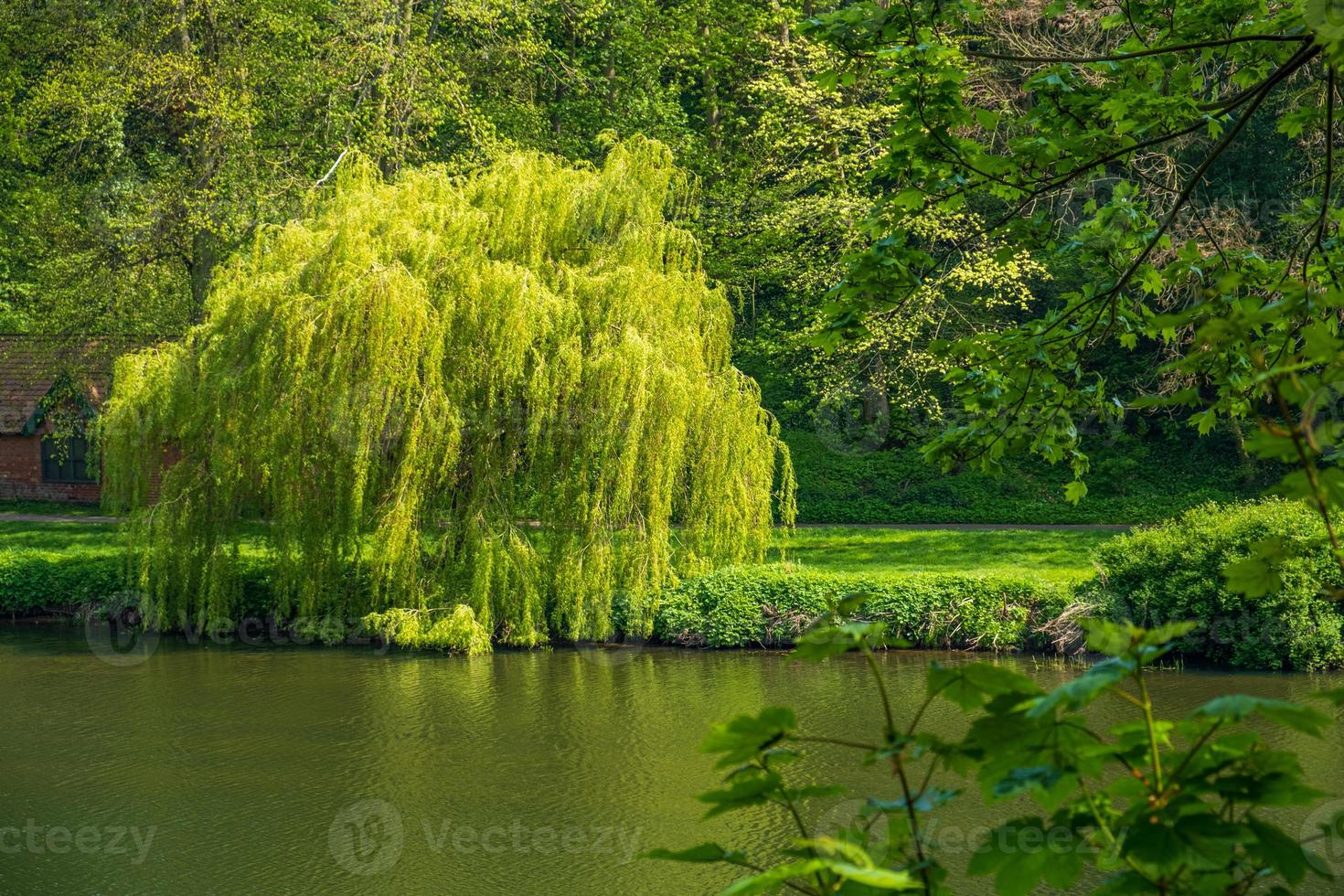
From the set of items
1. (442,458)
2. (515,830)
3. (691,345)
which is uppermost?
(691,345)

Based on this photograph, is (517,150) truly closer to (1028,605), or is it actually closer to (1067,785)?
(1028,605)

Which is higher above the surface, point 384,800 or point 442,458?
point 442,458

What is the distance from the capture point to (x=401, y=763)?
11773 mm

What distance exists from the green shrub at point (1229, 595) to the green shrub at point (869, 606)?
0.94 m

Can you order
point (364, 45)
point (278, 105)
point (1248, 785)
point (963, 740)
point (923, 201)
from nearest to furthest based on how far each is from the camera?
point (1248, 785)
point (963, 740)
point (923, 201)
point (364, 45)
point (278, 105)

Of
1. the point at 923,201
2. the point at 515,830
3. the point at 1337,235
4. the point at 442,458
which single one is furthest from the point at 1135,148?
the point at 442,458

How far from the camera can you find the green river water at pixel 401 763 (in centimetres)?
923

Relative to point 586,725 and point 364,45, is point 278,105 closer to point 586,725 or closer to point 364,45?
point 364,45

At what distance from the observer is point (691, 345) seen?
16875mm

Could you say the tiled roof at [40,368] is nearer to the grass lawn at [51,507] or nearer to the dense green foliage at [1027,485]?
the grass lawn at [51,507]

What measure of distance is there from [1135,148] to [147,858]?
811 centimetres

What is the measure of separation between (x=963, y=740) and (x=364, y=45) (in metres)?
21.5

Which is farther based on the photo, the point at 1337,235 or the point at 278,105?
the point at 278,105

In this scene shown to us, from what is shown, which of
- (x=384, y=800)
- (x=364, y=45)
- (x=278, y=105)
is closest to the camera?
(x=384, y=800)
